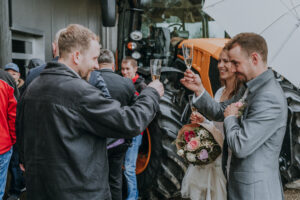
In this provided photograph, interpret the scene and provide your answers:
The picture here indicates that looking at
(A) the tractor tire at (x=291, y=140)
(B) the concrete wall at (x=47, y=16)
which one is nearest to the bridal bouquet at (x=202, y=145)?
(A) the tractor tire at (x=291, y=140)

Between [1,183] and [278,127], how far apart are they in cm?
284

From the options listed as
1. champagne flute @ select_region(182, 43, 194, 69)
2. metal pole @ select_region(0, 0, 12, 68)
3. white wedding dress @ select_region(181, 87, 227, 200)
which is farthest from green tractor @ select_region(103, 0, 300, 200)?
metal pole @ select_region(0, 0, 12, 68)

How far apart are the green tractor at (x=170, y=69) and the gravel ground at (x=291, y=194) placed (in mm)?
158

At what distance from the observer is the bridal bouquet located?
2.03m

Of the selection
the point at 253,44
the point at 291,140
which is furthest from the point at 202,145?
the point at 291,140

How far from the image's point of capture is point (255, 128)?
1603 millimetres

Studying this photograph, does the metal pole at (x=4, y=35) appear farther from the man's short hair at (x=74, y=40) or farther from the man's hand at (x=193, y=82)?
the man's hand at (x=193, y=82)

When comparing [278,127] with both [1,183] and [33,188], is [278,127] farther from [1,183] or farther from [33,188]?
[1,183]

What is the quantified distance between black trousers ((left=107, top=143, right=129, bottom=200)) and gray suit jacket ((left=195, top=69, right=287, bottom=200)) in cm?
137

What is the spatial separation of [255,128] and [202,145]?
0.50m

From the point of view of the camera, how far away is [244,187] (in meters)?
1.69

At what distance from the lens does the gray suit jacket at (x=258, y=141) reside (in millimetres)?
1613

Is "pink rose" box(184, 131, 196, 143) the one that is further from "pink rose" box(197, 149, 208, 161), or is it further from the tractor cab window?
the tractor cab window

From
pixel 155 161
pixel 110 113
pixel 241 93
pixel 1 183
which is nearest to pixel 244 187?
pixel 241 93
